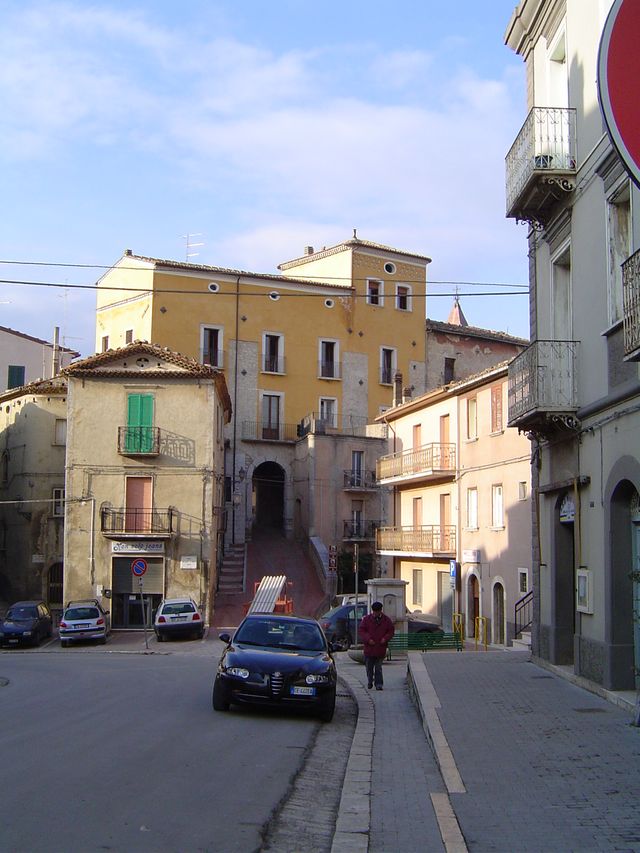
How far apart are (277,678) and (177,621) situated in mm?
21722

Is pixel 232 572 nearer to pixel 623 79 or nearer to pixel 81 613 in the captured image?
pixel 81 613

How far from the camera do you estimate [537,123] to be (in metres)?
16.1

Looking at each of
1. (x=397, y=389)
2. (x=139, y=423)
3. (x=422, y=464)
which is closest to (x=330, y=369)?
(x=397, y=389)

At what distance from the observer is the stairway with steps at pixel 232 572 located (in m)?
44.3

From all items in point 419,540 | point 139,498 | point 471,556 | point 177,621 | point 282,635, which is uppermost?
point 139,498

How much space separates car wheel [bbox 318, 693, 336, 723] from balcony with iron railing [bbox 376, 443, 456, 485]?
943 inches

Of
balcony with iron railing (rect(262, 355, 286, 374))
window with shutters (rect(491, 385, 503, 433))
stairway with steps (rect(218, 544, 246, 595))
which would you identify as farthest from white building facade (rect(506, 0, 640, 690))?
balcony with iron railing (rect(262, 355, 286, 374))

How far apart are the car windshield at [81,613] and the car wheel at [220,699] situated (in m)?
21.6

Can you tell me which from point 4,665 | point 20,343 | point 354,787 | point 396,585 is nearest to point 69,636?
point 4,665

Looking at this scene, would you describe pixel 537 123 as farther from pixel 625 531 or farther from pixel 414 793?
pixel 414 793

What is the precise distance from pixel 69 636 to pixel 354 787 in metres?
26.4

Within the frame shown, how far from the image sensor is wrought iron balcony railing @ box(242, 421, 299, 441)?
54.5 m

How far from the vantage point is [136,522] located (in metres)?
40.0

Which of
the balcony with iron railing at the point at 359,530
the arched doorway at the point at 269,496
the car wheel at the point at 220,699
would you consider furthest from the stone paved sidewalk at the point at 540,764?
the arched doorway at the point at 269,496
